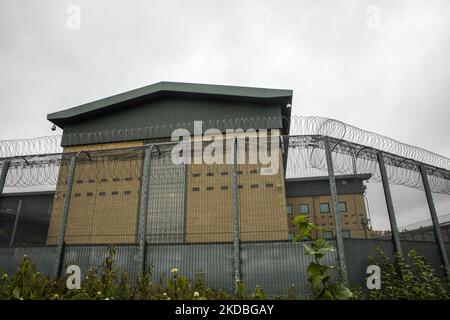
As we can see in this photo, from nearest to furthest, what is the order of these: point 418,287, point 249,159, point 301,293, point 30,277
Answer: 1. point 30,277
2. point 418,287
3. point 301,293
4. point 249,159

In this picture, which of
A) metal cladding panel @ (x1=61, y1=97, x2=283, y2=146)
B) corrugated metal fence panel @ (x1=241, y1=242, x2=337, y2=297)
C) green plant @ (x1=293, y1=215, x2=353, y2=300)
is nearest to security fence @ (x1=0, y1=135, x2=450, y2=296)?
corrugated metal fence panel @ (x1=241, y1=242, x2=337, y2=297)

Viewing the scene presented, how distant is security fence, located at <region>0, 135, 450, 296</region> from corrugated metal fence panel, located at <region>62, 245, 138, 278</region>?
33mm

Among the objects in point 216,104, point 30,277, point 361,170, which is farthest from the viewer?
point 216,104

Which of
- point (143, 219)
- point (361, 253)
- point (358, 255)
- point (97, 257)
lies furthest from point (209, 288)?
point (361, 253)

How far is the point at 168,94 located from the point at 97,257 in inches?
509

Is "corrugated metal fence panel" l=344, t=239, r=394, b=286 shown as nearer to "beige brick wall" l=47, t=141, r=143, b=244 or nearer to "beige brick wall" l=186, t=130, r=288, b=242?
"beige brick wall" l=186, t=130, r=288, b=242

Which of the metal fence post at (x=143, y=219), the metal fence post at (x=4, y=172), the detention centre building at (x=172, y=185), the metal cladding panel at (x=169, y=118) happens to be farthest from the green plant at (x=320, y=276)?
the metal cladding panel at (x=169, y=118)

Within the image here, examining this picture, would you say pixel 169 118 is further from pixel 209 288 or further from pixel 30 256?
pixel 209 288

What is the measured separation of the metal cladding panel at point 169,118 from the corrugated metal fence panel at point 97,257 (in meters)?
9.12

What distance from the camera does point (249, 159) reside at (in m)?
11.0

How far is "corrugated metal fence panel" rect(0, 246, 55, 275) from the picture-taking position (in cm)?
996
